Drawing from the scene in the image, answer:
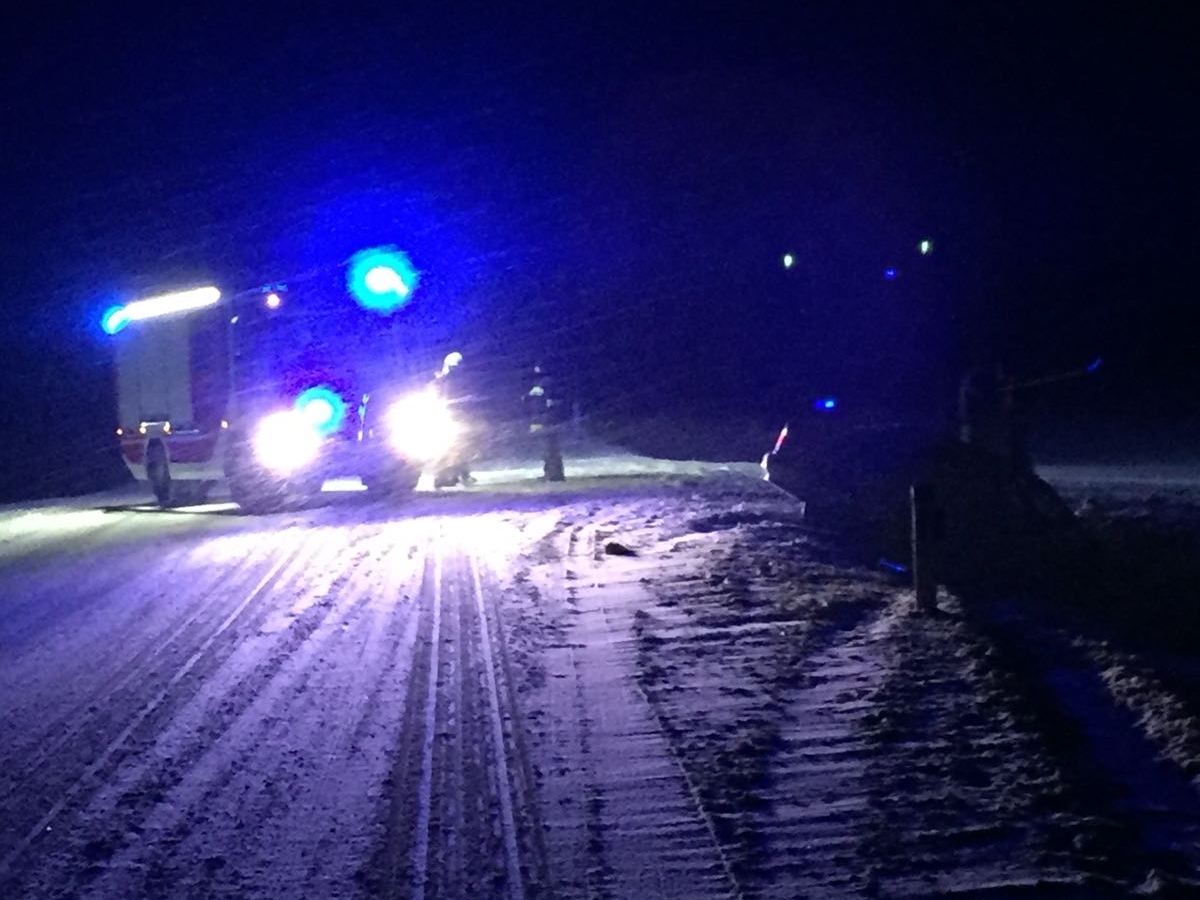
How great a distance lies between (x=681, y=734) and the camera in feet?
23.3

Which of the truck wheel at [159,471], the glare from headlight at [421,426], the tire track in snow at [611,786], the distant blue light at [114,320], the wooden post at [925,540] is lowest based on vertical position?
the tire track in snow at [611,786]

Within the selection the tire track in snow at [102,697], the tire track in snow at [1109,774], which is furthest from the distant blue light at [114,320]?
the tire track in snow at [1109,774]

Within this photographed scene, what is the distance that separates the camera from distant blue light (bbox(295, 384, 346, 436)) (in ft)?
69.3

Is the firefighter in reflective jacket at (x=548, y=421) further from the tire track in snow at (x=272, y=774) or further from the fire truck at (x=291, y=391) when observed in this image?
the tire track in snow at (x=272, y=774)

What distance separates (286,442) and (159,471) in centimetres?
427

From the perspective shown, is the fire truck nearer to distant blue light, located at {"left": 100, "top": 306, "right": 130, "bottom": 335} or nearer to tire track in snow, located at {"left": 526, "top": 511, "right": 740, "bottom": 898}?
distant blue light, located at {"left": 100, "top": 306, "right": 130, "bottom": 335}

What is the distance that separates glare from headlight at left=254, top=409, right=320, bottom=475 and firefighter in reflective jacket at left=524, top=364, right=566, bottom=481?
4131 millimetres

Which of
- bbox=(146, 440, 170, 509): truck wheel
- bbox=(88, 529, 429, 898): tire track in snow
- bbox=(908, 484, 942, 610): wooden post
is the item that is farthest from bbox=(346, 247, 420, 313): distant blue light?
bbox=(908, 484, 942, 610): wooden post

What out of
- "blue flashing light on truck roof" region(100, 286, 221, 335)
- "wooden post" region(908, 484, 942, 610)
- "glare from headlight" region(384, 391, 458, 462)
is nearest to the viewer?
"wooden post" region(908, 484, 942, 610)

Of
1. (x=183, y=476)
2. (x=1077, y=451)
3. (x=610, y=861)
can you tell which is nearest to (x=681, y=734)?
(x=610, y=861)

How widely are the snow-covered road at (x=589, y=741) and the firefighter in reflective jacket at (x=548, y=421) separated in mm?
10363

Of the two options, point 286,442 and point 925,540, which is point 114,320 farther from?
point 925,540

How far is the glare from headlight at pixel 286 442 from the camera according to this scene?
67.5 feet

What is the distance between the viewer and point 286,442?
67.8 ft
